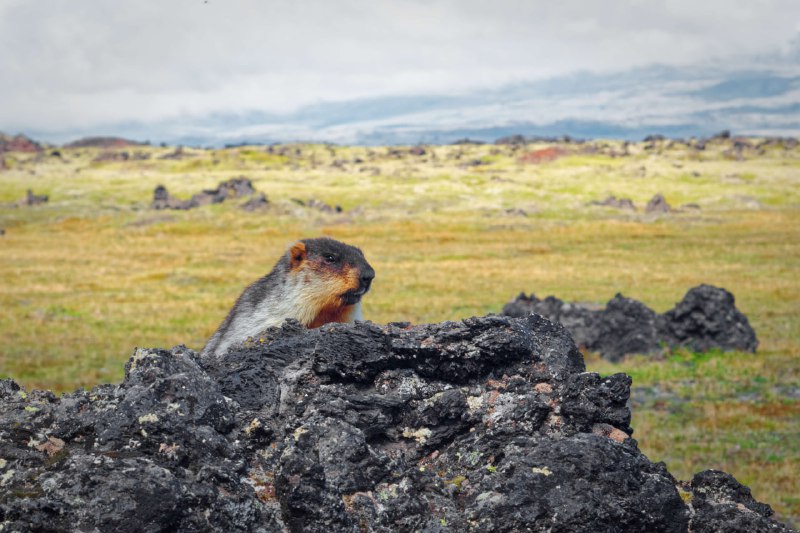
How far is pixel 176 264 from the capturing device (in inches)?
2180

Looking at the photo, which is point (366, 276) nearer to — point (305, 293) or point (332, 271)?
point (332, 271)

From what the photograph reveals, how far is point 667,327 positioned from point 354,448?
26.1 meters

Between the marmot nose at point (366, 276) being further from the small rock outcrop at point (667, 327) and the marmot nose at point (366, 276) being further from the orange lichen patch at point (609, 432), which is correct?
the small rock outcrop at point (667, 327)

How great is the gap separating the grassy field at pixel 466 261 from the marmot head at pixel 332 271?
978cm

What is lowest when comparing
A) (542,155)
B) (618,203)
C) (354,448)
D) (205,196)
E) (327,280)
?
(618,203)

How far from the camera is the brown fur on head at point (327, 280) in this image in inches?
359

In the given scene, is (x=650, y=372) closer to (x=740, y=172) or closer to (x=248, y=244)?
(x=248, y=244)

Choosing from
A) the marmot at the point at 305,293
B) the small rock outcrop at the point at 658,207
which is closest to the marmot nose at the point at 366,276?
the marmot at the point at 305,293

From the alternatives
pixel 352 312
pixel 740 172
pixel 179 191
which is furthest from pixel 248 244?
pixel 740 172

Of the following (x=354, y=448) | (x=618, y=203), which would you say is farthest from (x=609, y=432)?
(x=618, y=203)

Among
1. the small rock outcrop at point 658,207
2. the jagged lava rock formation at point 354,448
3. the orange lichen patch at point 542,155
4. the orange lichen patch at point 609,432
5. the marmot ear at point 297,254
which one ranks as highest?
the marmot ear at point 297,254

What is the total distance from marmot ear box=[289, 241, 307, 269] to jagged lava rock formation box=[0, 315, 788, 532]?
4023mm

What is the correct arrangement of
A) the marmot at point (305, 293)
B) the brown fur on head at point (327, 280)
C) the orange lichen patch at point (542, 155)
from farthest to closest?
the orange lichen patch at point (542, 155) → the brown fur on head at point (327, 280) → the marmot at point (305, 293)

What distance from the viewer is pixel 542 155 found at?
180m
